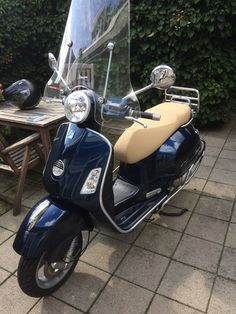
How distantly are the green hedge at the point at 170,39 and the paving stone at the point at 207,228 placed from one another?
2.26 metres

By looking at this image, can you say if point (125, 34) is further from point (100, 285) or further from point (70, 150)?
point (100, 285)

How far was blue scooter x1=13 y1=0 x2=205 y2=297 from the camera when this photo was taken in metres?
1.75

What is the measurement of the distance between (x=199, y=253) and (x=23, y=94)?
2.30 meters

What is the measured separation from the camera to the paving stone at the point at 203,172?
342cm

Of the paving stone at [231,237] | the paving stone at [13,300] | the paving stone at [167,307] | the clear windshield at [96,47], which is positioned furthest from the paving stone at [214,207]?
the paving stone at [13,300]

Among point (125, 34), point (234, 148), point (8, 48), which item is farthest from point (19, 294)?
point (8, 48)

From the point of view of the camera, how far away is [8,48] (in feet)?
15.8

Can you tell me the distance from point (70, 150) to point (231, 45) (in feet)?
12.1

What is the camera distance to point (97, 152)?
1.79 meters

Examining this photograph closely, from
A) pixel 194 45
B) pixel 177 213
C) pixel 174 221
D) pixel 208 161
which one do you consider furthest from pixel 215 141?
pixel 174 221

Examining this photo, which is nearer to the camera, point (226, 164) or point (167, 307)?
point (167, 307)

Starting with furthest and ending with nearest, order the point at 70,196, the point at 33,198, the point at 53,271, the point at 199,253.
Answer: the point at 33,198, the point at 199,253, the point at 53,271, the point at 70,196

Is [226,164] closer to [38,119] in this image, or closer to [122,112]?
[38,119]

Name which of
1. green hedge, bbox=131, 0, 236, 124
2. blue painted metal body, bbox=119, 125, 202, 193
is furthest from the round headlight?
green hedge, bbox=131, 0, 236, 124
